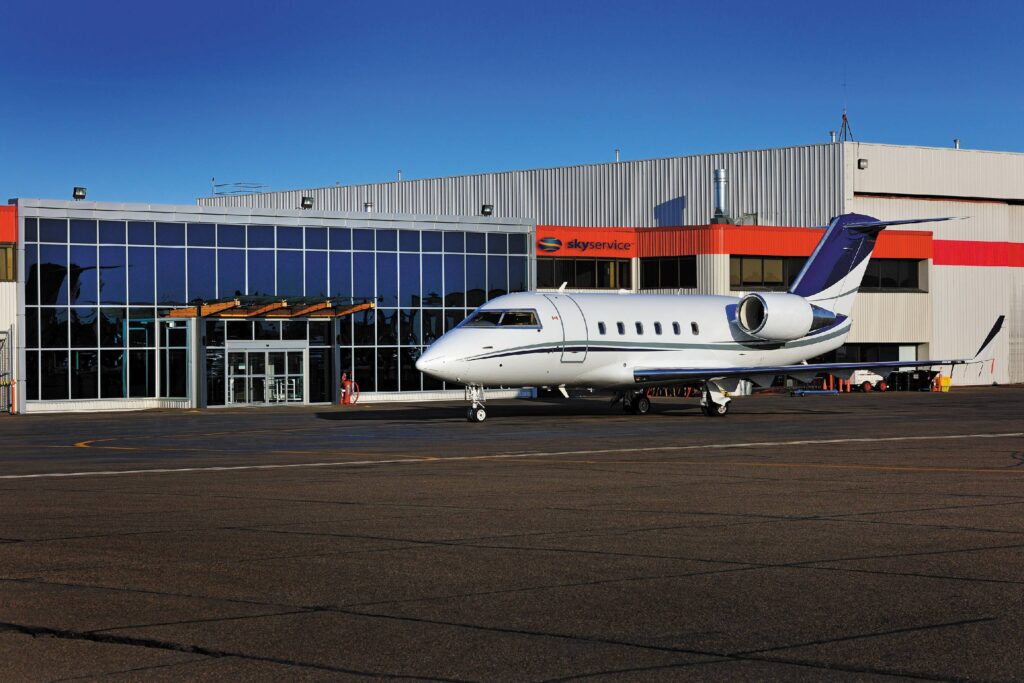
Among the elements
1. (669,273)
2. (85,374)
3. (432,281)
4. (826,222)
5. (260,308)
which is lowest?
(85,374)

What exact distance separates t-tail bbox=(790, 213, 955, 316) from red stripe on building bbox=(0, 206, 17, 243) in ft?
83.7

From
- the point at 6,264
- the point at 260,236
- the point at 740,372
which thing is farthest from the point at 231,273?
the point at 740,372

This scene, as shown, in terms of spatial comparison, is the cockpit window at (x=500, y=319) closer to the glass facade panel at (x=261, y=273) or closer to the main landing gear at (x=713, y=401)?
the main landing gear at (x=713, y=401)

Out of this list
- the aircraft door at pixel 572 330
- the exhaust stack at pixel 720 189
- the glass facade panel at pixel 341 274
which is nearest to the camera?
the aircraft door at pixel 572 330

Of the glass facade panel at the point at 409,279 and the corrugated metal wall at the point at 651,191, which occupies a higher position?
the corrugated metal wall at the point at 651,191

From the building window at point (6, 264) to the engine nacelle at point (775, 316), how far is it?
2402 centimetres

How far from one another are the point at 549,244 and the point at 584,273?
3.05m

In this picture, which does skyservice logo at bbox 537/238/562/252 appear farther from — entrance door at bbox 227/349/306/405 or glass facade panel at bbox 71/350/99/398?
glass facade panel at bbox 71/350/99/398

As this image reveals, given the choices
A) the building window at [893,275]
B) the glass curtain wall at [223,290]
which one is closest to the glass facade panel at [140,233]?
the glass curtain wall at [223,290]

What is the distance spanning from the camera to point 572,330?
1357 inches

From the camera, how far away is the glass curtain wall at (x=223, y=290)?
44.9m

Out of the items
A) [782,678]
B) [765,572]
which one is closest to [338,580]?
[765,572]

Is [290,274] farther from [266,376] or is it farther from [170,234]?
[170,234]

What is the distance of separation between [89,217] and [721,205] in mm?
32783
